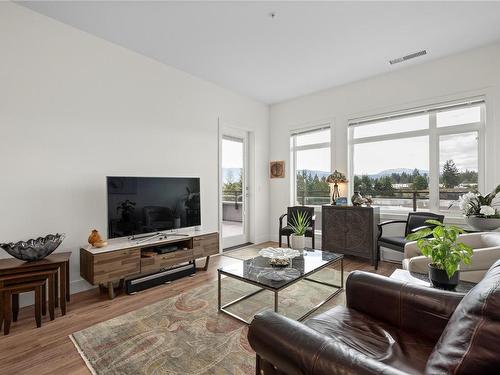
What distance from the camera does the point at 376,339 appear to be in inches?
51.7

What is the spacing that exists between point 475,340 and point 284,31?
3.15 meters

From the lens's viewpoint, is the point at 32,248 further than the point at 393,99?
No

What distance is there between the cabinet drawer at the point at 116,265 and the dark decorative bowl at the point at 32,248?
0.39 metres

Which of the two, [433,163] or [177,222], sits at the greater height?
[433,163]

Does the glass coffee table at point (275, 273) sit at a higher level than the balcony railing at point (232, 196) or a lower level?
lower

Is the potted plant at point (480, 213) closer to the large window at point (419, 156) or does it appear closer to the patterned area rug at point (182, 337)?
the large window at point (419, 156)

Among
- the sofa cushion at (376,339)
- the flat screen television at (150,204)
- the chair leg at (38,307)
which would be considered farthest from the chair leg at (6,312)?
the sofa cushion at (376,339)

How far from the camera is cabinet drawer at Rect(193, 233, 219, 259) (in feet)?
11.4

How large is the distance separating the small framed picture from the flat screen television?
7.18 ft

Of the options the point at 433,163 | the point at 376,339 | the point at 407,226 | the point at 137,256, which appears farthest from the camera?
the point at 433,163

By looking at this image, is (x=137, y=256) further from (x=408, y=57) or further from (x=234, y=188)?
(x=408, y=57)

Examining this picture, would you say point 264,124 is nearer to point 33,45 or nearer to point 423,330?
point 33,45

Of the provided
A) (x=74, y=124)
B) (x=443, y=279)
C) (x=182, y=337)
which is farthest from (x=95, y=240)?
(x=443, y=279)

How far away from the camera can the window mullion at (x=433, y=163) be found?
378 centimetres
